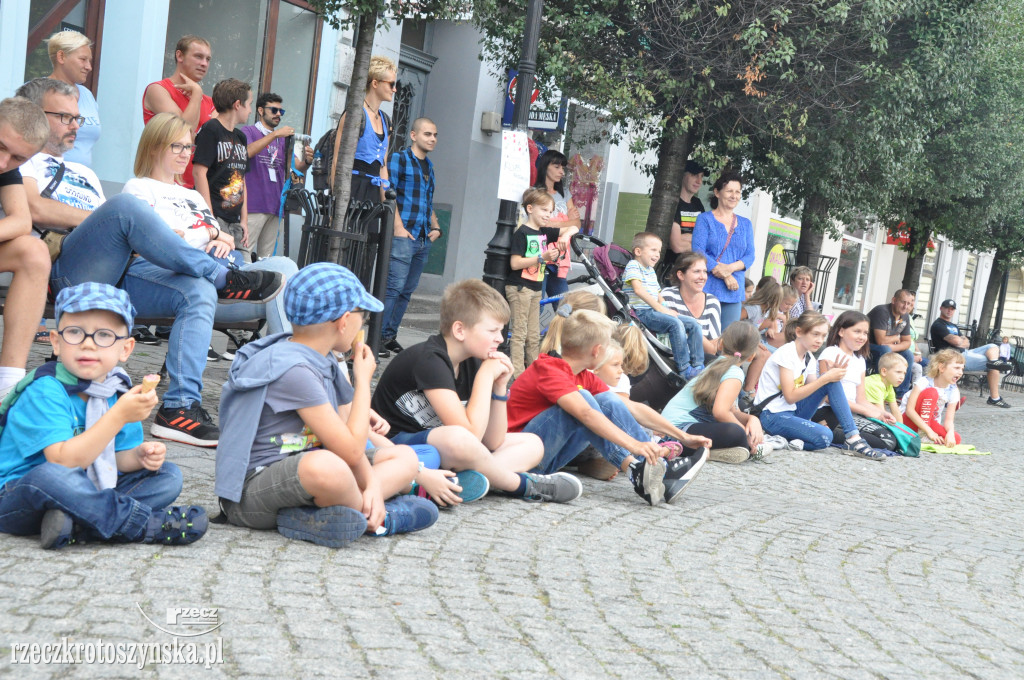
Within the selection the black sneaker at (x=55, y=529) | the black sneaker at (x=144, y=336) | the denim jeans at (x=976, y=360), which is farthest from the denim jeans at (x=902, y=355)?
the black sneaker at (x=55, y=529)

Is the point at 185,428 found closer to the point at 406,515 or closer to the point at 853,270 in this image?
the point at 406,515

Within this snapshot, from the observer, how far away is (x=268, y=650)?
291 centimetres

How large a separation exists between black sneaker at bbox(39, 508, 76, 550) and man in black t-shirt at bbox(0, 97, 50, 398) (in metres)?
1.48

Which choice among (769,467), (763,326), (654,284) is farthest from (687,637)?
(763,326)

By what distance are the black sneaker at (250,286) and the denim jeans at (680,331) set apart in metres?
4.48

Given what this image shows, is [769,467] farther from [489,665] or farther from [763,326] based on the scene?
[489,665]

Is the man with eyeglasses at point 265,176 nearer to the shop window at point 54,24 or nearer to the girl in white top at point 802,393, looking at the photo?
the shop window at point 54,24

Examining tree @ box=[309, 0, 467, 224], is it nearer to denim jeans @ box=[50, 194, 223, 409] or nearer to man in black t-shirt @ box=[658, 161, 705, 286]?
denim jeans @ box=[50, 194, 223, 409]

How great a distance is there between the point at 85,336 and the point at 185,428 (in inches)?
77.6

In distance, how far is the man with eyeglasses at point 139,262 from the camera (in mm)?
5289

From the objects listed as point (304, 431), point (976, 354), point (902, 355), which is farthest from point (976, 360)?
point (304, 431)

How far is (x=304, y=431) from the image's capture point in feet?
13.4

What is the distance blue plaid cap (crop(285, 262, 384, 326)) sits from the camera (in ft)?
13.0

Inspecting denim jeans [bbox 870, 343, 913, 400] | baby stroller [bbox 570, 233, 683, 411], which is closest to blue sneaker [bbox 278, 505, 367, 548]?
baby stroller [bbox 570, 233, 683, 411]
